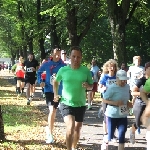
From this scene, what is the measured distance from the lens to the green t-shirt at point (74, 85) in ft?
24.2

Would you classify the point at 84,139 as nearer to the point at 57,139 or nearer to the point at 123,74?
the point at 57,139

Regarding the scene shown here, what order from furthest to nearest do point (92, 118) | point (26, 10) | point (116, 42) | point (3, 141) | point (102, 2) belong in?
1. point (26, 10)
2. point (102, 2)
3. point (116, 42)
4. point (92, 118)
5. point (3, 141)

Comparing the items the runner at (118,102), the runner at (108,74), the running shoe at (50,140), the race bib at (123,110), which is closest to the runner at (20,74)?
the runner at (108,74)

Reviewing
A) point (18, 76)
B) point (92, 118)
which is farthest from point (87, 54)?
point (92, 118)

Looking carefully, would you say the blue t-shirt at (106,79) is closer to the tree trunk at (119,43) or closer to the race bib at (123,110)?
the race bib at (123,110)

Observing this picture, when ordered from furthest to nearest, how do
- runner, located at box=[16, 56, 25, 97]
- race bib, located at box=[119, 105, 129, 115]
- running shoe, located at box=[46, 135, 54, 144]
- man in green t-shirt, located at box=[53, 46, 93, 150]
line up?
runner, located at box=[16, 56, 25, 97]
running shoe, located at box=[46, 135, 54, 144]
race bib, located at box=[119, 105, 129, 115]
man in green t-shirt, located at box=[53, 46, 93, 150]

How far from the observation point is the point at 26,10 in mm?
41344

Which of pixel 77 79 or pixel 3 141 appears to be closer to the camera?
pixel 77 79

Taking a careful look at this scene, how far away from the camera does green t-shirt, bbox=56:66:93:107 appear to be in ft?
24.2

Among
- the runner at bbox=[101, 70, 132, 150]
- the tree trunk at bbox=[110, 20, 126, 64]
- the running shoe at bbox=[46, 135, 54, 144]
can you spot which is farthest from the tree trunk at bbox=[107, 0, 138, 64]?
the runner at bbox=[101, 70, 132, 150]

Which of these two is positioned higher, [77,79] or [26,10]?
[26,10]

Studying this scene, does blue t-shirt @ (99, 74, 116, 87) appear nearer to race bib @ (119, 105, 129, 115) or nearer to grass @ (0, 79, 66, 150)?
race bib @ (119, 105, 129, 115)

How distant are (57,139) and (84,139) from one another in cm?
66

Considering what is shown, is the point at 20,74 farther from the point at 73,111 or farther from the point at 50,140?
the point at 73,111
